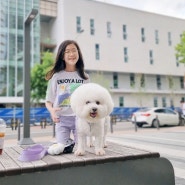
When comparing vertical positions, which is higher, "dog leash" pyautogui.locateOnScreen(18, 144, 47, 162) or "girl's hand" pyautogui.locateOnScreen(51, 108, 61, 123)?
"girl's hand" pyautogui.locateOnScreen(51, 108, 61, 123)

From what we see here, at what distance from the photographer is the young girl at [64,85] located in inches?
127

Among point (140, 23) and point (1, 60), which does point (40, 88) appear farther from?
point (140, 23)

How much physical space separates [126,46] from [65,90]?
1479 inches

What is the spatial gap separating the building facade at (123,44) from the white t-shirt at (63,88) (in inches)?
1242

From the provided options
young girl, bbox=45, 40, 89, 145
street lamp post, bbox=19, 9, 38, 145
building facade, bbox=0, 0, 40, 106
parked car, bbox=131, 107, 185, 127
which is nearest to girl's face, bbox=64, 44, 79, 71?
young girl, bbox=45, 40, 89, 145

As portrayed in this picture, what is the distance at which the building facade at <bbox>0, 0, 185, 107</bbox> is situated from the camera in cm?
3656

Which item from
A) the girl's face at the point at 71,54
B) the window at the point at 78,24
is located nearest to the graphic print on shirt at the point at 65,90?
the girl's face at the point at 71,54

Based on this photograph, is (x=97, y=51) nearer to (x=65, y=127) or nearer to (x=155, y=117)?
(x=155, y=117)

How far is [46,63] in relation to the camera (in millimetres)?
27719

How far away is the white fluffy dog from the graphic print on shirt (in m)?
0.51

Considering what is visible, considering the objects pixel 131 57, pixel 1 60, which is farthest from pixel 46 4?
pixel 131 57

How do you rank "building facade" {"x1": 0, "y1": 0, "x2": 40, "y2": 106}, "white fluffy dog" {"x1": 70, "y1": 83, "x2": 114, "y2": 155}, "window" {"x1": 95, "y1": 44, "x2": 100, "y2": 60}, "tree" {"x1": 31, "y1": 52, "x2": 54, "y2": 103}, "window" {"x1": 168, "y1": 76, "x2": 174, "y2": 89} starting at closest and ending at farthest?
"white fluffy dog" {"x1": 70, "y1": 83, "x2": 114, "y2": 155} < "tree" {"x1": 31, "y1": 52, "x2": 54, "y2": 103} < "building facade" {"x1": 0, "y1": 0, "x2": 40, "y2": 106} < "window" {"x1": 95, "y1": 44, "x2": 100, "y2": 60} < "window" {"x1": 168, "y1": 76, "x2": 174, "y2": 89}

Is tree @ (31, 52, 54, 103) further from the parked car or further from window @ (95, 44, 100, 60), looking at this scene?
the parked car

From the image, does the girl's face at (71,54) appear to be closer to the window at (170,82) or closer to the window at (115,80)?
the window at (115,80)
